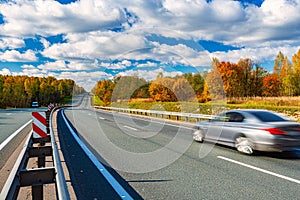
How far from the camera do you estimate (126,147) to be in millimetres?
10172

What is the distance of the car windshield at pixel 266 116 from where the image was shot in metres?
8.84

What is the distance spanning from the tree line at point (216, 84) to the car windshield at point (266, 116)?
30.8 feet

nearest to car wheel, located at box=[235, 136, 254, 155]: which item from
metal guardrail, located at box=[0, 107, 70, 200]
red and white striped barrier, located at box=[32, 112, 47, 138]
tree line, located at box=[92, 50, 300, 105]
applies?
red and white striped barrier, located at box=[32, 112, 47, 138]

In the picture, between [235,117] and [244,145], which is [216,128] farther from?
[244,145]

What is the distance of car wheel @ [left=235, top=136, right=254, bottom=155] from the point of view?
28.7ft

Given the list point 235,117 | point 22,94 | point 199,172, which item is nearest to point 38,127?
point 199,172

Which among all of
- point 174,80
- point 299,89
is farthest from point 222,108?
point 299,89

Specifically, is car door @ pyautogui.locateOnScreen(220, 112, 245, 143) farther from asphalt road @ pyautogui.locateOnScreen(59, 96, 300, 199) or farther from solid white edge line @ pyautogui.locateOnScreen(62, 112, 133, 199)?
solid white edge line @ pyautogui.locateOnScreen(62, 112, 133, 199)

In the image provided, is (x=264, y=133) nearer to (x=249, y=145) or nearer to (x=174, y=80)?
(x=249, y=145)

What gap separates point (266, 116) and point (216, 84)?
18843mm

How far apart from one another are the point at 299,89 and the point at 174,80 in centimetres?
6466

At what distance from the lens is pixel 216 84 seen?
2761 centimetres

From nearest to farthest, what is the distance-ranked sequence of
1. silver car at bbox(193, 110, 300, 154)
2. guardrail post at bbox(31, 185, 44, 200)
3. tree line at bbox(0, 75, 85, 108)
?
guardrail post at bbox(31, 185, 44, 200) → silver car at bbox(193, 110, 300, 154) → tree line at bbox(0, 75, 85, 108)

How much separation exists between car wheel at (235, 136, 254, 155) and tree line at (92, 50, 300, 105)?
977 cm
